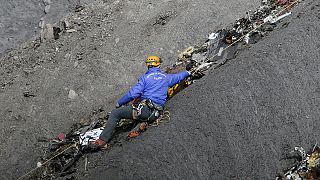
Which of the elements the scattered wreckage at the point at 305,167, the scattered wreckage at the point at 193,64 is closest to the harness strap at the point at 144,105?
the scattered wreckage at the point at 193,64

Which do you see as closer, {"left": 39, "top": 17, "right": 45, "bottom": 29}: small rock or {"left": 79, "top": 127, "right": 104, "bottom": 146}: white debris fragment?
{"left": 79, "top": 127, "right": 104, "bottom": 146}: white debris fragment

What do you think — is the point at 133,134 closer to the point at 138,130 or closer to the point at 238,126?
the point at 138,130

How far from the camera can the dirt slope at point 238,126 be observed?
341 inches

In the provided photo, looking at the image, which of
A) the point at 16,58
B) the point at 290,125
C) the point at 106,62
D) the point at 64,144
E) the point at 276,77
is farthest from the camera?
the point at 16,58

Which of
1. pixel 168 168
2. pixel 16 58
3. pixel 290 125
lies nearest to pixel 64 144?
pixel 168 168

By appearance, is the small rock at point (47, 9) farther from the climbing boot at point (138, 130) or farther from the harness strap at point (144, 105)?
the climbing boot at point (138, 130)

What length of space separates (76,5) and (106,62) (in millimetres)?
4567

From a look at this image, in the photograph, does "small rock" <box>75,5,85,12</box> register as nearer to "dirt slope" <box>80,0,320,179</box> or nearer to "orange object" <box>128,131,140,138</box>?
"dirt slope" <box>80,0,320,179</box>

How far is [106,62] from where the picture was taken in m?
16.1

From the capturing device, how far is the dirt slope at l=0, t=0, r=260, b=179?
564 inches

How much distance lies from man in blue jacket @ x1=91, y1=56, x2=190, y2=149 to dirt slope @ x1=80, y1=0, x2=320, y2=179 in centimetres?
45

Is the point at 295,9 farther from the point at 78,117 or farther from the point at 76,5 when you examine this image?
the point at 76,5

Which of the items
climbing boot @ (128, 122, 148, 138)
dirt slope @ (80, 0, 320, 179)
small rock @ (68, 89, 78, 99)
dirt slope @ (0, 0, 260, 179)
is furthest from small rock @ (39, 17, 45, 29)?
climbing boot @ (128, 122, 148, 138)

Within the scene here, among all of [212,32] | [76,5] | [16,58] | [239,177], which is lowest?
[239,177]
